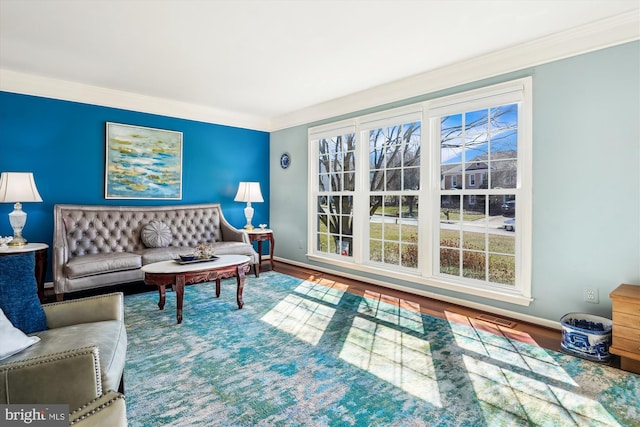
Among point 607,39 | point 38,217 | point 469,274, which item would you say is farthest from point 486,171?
point 38,217

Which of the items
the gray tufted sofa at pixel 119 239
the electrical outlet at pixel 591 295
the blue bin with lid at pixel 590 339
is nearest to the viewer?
the blue bin with lid at pixel 590 339

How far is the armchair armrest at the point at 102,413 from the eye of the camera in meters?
1.04

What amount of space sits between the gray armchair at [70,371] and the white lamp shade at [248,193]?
3.68m

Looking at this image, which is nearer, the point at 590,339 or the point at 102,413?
the point at 102,413

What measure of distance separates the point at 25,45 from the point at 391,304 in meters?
4.38

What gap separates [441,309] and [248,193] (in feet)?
10.9

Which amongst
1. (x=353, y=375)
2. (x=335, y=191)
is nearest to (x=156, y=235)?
(x=335, y=191)

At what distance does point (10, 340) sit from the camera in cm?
146

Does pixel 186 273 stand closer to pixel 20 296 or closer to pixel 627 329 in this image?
pixel 20 296

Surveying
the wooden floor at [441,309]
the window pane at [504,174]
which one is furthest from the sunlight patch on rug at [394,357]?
the window pane at [504,174]

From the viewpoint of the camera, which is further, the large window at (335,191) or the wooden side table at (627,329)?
the large window at (335,191)

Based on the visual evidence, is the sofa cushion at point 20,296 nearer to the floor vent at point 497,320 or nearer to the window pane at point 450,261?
the floor vent at point 497,320

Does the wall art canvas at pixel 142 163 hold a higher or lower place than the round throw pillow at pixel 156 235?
higher

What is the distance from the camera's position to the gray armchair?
120 centimetres
